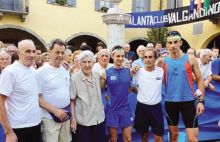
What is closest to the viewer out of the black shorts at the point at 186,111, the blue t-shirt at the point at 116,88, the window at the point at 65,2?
the blue t-shirt at the point at 116,88

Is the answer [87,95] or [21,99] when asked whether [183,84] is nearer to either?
[87,95]

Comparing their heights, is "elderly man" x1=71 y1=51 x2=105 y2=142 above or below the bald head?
below

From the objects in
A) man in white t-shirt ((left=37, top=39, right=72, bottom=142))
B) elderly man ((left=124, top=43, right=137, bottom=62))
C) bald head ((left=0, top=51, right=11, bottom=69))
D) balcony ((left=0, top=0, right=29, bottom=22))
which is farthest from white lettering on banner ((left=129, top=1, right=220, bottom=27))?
man in white t-shirt ((left=37, top=39, right=72, bottom=142))

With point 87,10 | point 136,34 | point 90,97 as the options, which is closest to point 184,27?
point 136,34

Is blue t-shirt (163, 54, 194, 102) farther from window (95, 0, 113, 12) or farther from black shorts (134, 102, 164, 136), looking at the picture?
window (95, 0, 113, 12)

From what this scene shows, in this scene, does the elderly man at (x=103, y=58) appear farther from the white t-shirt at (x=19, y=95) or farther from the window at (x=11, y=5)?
the window at (x=11, y=5)

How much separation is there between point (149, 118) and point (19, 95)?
2206 millimetres

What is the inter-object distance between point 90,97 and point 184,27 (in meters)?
14.0

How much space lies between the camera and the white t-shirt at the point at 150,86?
510cm

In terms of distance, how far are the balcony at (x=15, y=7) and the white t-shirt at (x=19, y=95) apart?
429 inches

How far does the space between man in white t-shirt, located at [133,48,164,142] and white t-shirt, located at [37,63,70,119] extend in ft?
4.48

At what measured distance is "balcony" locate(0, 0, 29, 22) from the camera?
14078 millimetres

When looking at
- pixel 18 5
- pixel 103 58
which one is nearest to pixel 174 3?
pixel 18 5

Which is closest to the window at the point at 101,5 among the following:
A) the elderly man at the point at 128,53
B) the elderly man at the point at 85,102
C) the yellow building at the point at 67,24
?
the yellow building at the point at 67,24
